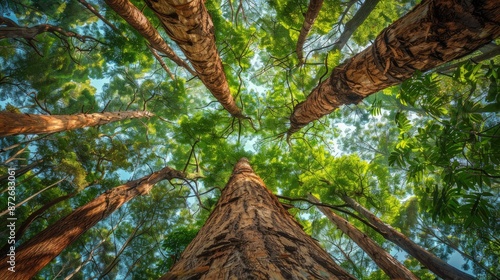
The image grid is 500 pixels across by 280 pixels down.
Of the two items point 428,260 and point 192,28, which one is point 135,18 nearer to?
point 192,28

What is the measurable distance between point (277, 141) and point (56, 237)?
5.48 meters

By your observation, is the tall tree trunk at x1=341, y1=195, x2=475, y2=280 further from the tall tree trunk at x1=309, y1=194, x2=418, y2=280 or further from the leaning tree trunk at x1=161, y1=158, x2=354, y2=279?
the leaning tree trunk at x1=161, y1=158, x2=354, y2=279

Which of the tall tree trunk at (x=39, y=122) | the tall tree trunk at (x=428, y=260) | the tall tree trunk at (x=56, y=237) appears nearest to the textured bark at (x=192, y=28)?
the tall tree trunk at (x=428, y=260)

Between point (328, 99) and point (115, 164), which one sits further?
point (115, 164)

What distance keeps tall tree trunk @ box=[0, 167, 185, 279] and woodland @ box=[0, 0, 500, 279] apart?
0.8 inches

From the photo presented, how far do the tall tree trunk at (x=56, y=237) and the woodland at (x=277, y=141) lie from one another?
0.02 meters

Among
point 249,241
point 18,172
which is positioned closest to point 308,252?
point 249,241

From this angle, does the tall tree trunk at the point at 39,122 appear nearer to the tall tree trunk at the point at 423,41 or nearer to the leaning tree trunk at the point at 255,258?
the leaning tree trunk at the point at 255,258

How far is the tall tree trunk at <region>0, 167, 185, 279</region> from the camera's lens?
2.64 metres

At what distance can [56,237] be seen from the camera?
310 centimetres

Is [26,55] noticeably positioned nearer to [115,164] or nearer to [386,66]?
[115,164]

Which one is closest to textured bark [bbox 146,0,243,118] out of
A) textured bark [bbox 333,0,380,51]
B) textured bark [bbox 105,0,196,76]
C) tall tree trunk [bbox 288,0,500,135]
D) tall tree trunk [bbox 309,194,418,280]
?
tall tree trunk [bbox 288,0,500,135]

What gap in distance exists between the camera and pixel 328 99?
2750mm

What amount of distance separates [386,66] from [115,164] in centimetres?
765
